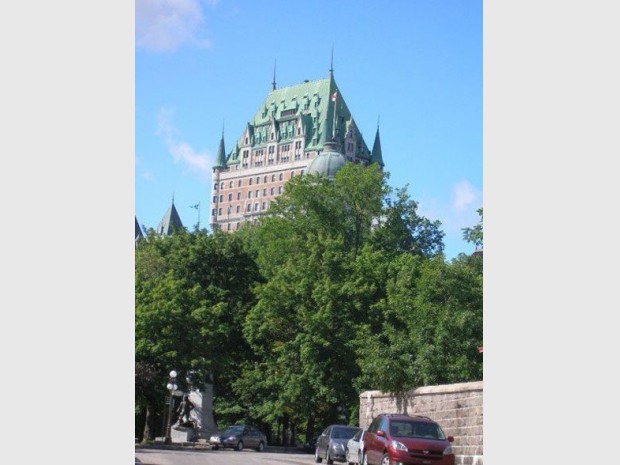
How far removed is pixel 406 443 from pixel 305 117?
509 feet

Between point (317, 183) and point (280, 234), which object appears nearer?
point (280, 234)

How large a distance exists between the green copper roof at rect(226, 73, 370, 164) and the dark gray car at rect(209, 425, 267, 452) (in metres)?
125

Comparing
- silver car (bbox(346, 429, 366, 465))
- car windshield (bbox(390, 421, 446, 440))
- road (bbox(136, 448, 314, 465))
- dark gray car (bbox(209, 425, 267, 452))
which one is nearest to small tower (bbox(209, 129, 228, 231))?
dark gray car (bbox(209, 425, 267, 452))

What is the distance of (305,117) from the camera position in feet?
566

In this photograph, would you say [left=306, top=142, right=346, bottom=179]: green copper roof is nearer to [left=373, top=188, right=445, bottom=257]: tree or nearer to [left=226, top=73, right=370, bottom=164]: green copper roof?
[left=226, top=73, right=370, bottom=164]: green copper roof

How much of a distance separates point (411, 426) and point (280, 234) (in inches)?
1428

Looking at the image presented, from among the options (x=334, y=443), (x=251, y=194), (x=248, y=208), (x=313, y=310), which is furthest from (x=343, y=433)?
(x=251, y=194)

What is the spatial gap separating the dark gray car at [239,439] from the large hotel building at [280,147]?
12366 centimetres

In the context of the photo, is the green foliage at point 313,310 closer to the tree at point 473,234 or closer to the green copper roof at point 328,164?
the tree at point 473,234

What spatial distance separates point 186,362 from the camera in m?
43.5

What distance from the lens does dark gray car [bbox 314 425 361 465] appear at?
89.2ft

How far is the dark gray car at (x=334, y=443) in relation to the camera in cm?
2719
